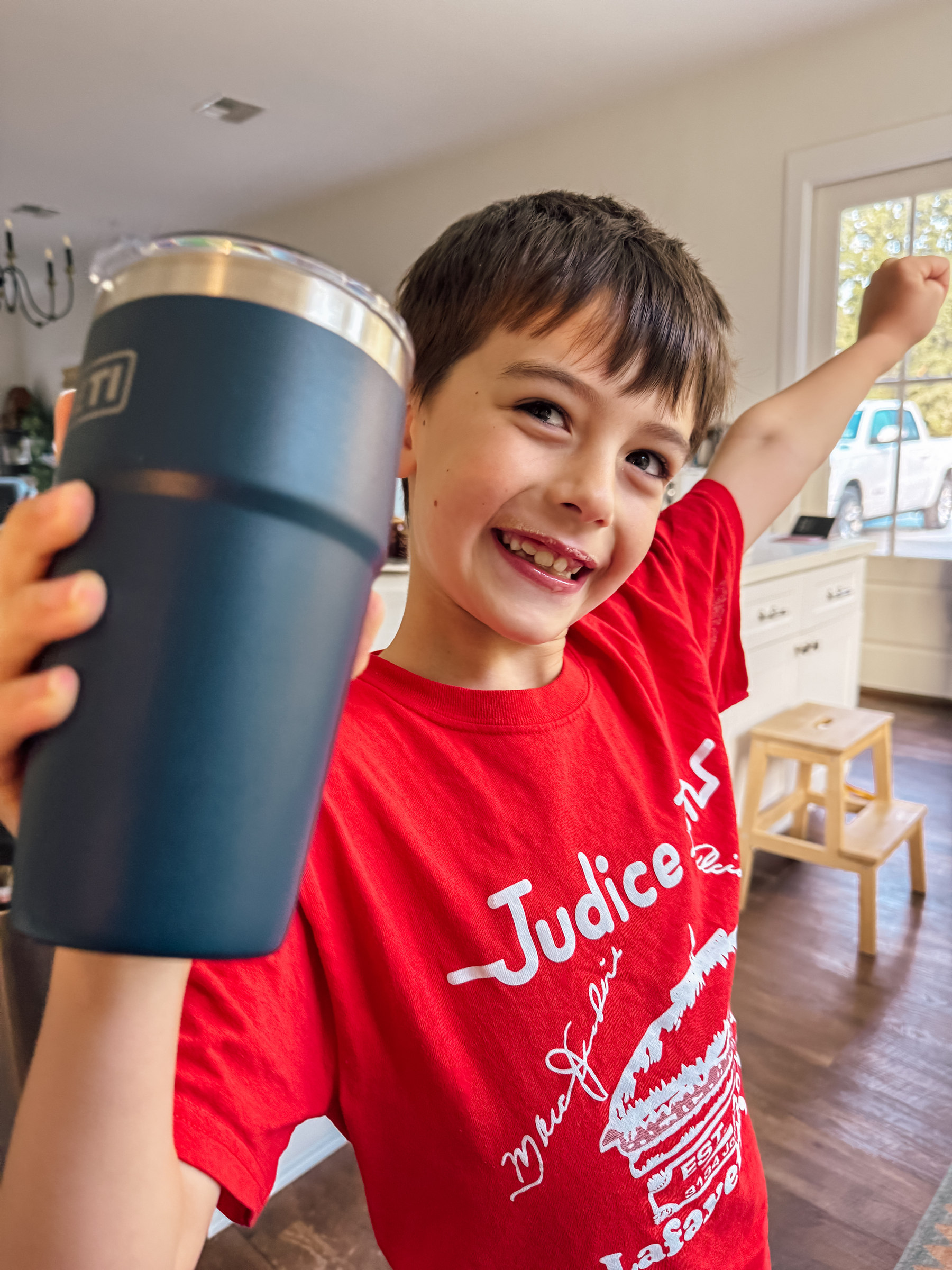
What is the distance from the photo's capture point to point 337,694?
0.26 meters

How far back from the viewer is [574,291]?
21.9 inches

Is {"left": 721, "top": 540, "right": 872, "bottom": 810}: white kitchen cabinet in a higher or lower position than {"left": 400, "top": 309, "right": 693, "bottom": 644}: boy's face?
lower

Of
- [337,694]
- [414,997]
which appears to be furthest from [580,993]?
[337,694]

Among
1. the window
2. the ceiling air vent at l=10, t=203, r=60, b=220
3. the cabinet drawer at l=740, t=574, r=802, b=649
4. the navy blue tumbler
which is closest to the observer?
the navy blue tumbler

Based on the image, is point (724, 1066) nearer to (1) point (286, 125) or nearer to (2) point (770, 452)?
(2) point (770, 452)

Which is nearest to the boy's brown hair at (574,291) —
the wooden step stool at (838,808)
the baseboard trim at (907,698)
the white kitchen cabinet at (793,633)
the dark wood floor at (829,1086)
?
the dark wood floor at (829,1086)

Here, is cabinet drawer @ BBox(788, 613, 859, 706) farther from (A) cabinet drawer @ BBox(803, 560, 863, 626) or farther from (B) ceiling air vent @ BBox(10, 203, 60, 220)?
(B) ceiling air vent @ BBox(10, 203, 60, 220)

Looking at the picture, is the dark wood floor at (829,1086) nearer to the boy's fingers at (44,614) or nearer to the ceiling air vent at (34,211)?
the boy's fingers at (44,614)

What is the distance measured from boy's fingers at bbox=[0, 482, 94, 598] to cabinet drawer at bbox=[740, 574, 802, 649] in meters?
1.93

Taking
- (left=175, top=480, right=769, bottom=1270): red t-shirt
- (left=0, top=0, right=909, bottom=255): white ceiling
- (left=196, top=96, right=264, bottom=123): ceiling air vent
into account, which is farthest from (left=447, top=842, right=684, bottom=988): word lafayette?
(left=196, top=96, right=264, bottom=123): ceiling air vent

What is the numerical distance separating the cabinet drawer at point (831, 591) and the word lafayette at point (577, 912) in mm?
2010

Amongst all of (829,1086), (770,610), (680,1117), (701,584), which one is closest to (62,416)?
(680,1117)

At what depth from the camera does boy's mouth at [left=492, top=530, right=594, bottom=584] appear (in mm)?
543

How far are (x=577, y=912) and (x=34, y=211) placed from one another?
663cm
